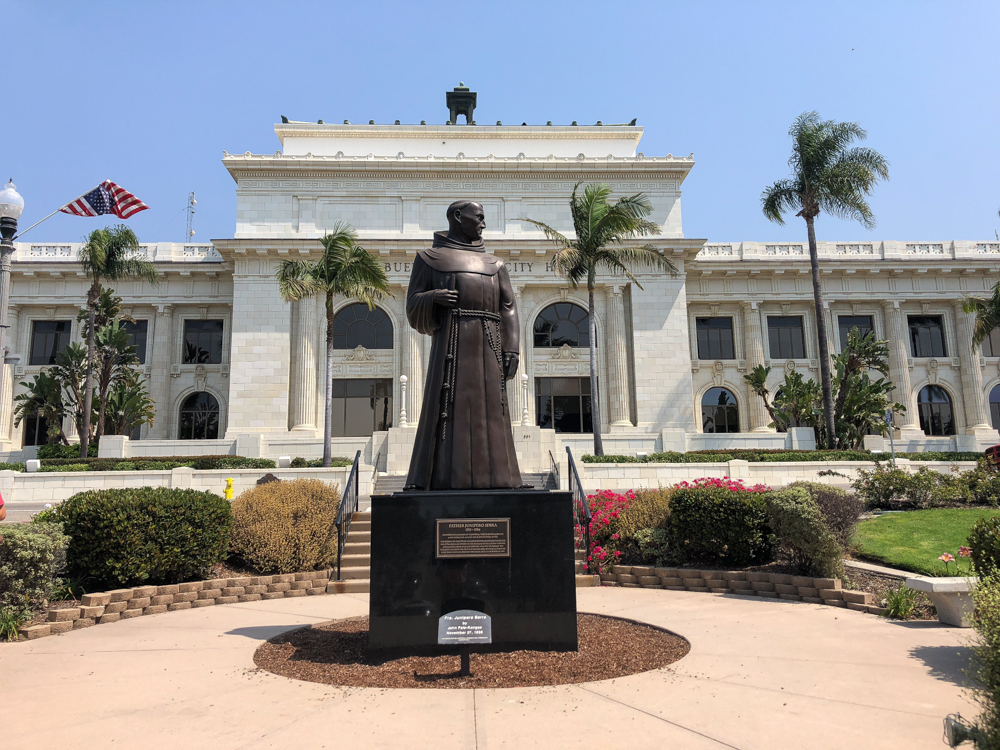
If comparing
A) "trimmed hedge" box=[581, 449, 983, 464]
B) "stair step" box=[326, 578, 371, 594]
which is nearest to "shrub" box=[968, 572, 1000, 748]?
"stair step" box=[326, 578, 371, 594]

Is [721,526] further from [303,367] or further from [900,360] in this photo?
[900,360]

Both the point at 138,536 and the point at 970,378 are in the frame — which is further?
the point at 970,378

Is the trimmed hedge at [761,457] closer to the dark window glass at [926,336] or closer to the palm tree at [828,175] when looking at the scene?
the palm tree at [828,175]

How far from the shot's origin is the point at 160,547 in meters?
10.5

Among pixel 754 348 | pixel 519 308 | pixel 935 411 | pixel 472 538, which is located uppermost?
pixel 519 308

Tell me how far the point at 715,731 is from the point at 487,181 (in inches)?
1425

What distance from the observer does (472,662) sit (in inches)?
254

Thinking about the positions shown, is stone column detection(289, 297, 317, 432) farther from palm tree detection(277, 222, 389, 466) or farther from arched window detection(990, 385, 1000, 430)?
arched window detection(990, 385, 1000, 430)

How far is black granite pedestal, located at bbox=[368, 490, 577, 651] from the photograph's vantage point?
21.7ft

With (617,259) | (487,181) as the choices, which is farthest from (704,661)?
(487,181)

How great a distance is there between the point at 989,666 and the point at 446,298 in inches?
218

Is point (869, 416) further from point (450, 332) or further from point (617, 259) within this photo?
point (450, 332)

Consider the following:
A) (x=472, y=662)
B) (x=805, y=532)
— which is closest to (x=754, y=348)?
(x=805, y=532)

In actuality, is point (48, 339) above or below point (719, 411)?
above
